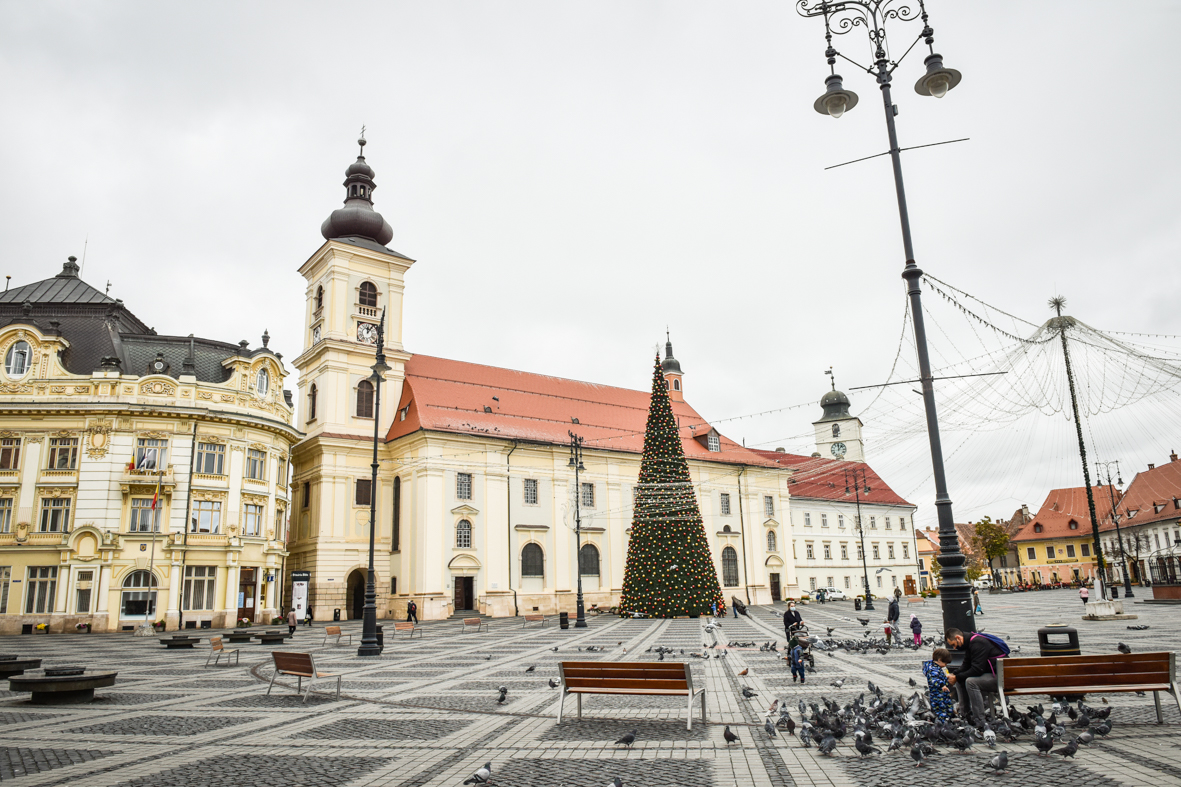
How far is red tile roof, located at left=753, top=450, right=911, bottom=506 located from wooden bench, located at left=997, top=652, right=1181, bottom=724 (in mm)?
56021

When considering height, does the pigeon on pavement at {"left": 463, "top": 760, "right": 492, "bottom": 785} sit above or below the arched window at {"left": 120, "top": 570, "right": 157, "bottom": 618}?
below

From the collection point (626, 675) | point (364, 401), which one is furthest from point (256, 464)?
point (626, 675)

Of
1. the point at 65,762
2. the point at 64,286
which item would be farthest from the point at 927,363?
the point at 64,286

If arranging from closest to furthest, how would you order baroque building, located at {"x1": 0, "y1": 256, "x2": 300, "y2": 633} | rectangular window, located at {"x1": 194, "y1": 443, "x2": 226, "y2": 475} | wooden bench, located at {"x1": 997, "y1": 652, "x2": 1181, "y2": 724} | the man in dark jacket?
wooden bench, located at {"x1": 997, "y1": 652, "x2": 1181, "y2": 724} < the man in dark jacket < baroque building, located at {"x1": 0, "y1": 256, "x2": 300, "y2": 633} < rectangular window, located at {"x1": 194, "y1": 443, "x2": 226, "y2": 475}

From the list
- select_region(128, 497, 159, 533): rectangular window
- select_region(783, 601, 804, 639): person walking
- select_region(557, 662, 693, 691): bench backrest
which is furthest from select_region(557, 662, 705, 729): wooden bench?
select_region(128, 497, 159, 533): rectangular window

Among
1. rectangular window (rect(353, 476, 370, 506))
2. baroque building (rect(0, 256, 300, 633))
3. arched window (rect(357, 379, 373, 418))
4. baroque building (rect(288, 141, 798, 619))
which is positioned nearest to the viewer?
baroque building (rect(0, 256, 300, 633))

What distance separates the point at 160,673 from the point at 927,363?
17.7 m

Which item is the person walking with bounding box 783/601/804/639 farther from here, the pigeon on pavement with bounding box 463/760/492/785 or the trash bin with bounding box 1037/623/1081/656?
the pigeon on pavement with bounding box 463/760/492/785

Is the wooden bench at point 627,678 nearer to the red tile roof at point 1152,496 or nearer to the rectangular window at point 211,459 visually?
the rectangular window at point 211,459

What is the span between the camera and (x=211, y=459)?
39344mm

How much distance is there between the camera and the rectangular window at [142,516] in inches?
1459

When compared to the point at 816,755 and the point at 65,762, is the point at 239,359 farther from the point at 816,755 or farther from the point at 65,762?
the point at 816,755

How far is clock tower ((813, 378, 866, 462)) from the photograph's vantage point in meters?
86.8

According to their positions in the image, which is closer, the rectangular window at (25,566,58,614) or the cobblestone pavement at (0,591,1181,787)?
the cobblestone pavement at (0,591,1181,787)
